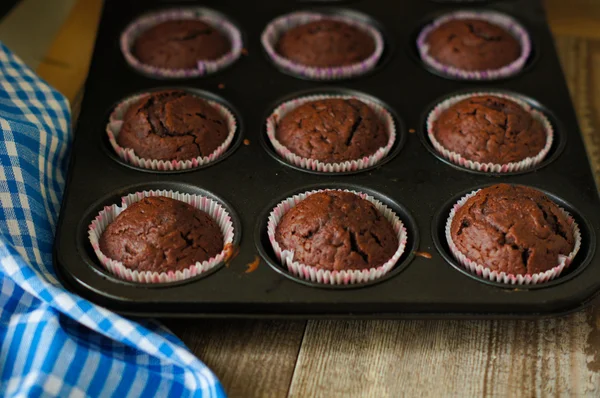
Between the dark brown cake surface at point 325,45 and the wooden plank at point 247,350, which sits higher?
the dark brown cake surface at point 325,45

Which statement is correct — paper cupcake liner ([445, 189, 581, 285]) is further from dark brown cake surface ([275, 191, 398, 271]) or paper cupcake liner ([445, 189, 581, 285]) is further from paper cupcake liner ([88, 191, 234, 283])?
paper cupcake liner ([88, 191, 234, 283])

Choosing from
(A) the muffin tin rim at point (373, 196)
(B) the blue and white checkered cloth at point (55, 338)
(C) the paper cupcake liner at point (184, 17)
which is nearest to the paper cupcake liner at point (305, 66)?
(C) the paper cupcake liner at point (184, 17)

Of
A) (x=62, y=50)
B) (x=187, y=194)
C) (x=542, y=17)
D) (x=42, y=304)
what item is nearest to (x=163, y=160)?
(x=187, y=194)

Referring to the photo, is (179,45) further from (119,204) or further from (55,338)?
(55,338)

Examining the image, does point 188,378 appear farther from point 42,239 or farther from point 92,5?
point 92,5

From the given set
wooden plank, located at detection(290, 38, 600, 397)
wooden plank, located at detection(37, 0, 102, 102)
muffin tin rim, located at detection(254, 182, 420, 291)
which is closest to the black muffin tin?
muffin tin rim, located at detection(254, 182, 420, 291)

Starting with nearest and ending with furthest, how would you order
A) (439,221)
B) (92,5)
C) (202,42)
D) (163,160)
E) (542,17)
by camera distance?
(439,221) < (163,160) < (202,42) < (542,17) < (92,5)

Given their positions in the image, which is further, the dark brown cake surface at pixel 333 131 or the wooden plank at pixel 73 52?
the wooden plank at pixel 73 52

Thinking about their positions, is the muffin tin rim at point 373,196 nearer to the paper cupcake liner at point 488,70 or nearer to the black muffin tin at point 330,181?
the black muffin tin at point 330,181
